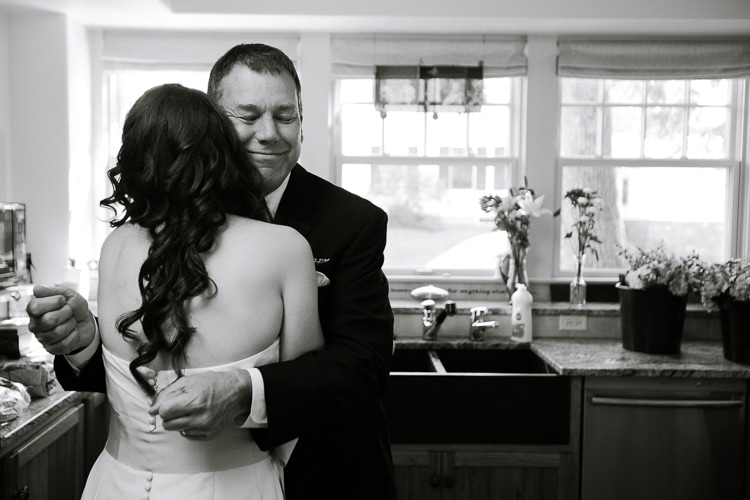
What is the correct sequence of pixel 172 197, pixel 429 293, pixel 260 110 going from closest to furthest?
pixel 172 197 → pixel 260 110 → pixel 429 293

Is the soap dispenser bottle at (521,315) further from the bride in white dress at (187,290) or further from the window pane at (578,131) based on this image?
the bride in white dress at (187,290)

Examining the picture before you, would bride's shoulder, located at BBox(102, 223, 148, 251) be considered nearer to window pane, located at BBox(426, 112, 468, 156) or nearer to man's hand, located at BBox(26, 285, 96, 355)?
man's hand, located at BBox(26, 285, 96, 355)

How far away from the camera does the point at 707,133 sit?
413cm

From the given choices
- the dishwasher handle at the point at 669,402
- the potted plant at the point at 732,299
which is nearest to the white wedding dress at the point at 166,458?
the dishwasher handle at the point at 669,402

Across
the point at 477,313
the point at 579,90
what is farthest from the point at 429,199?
the point at 579,90

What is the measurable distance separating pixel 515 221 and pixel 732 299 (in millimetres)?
1136

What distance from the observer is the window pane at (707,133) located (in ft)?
13.5

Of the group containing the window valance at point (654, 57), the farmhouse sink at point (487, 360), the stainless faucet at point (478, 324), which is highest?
the window valance at point (654, 57)

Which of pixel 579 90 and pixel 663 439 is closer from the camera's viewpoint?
pixel 663 439

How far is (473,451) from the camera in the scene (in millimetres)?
2936

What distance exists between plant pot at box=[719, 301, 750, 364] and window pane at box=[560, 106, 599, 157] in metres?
1.35

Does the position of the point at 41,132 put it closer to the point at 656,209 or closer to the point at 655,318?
the point at 655,318

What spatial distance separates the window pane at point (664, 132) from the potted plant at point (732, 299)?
1.17m

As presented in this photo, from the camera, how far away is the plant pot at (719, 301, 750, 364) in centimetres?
305
